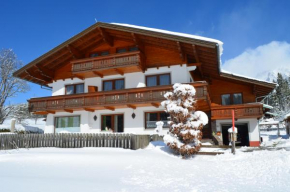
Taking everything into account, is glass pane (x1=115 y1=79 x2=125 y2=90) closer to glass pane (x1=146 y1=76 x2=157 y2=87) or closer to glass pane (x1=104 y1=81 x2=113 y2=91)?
glass pane (x1=104 y1=81 x2=113 y2=91)

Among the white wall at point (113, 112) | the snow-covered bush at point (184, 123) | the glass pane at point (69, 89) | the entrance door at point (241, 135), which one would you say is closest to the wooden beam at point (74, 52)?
the glass pane at point (69, 89)

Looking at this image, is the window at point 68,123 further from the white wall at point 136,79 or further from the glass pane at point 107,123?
the white wall at point 136,79

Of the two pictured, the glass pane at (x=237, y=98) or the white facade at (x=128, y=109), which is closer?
the white facade at (x=128, y=109)

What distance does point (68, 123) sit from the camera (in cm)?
2225

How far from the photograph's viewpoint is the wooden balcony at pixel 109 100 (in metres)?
18.0

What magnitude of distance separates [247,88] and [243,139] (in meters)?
5.79

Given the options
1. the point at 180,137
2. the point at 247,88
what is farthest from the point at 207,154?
the point at 247,88

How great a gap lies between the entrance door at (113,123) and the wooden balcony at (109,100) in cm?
95

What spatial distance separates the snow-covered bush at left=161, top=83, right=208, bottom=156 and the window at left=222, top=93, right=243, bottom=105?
10317mm

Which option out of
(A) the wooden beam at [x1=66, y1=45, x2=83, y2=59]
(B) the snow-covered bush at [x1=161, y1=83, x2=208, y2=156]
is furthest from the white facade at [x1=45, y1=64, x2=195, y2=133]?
(B) the snow-covered bush at [x1=161, y1=83, x2=208, y2=156]

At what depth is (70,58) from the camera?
23516 millimetres

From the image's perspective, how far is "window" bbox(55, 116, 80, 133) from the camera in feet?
71.7

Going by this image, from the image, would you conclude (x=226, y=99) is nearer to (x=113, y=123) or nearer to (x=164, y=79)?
(x=164, y=79)

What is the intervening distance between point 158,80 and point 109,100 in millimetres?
4323
